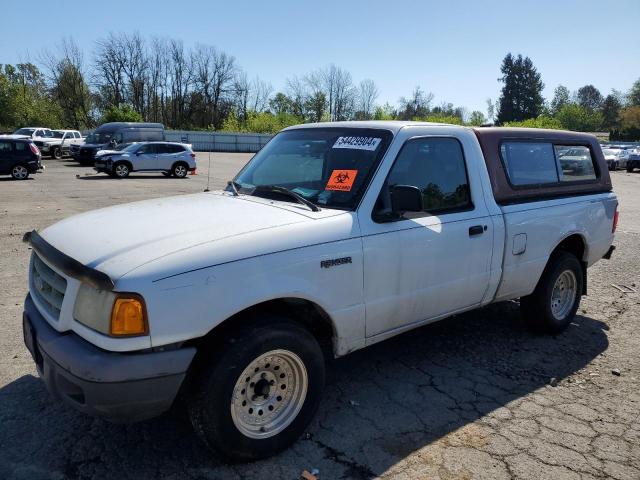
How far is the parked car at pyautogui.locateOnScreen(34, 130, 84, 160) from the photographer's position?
31.8 meters

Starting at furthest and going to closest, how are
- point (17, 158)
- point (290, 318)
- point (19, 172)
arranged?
point (19, 172) → point (17, 158) → point (290, 318)

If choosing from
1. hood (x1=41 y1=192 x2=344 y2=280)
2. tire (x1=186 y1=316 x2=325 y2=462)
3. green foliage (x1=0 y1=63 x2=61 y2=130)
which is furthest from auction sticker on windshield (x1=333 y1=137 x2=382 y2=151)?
green foliage (x1=0 y1=63 x2=61 y2=130)

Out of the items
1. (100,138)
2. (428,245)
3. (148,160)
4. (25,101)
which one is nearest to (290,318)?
(428,245)

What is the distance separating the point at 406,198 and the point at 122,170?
21.4m

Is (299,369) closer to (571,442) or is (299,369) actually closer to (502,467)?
(502,467)

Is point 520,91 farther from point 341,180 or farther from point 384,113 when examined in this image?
point 341,180

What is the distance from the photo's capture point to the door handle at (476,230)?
3.74 metres

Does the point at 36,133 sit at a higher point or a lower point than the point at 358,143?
higher

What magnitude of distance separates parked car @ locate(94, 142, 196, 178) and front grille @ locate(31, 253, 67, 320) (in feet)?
66.9

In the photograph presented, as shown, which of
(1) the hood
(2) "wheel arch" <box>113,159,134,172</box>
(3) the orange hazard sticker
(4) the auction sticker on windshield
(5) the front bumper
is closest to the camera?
(5) the front bumper

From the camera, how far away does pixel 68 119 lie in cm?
5812

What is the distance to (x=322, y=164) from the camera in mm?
3693

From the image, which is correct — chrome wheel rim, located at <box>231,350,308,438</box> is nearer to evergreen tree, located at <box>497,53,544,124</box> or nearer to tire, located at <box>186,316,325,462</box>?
tire, located at <box>186,316,325,462</box>

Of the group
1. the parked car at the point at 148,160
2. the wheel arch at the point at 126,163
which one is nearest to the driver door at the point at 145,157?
the parked car at the point at 148,160
